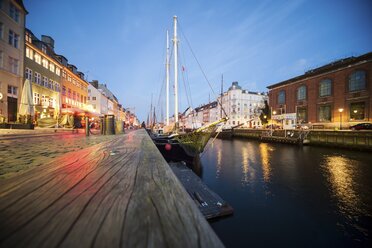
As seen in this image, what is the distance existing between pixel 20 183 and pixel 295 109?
53.4 meters

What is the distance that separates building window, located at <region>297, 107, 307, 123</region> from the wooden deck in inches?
2014

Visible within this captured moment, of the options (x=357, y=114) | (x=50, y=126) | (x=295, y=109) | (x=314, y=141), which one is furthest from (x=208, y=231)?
(x=295, y=109)

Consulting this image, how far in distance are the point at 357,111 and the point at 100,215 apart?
4636 cm

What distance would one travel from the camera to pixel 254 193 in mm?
8492

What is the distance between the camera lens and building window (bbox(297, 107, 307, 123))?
43.6m

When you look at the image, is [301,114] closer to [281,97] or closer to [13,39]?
[281,97]

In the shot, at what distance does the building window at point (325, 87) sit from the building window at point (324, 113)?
2866mm

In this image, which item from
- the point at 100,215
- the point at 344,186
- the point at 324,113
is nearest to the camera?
the point at 100,215

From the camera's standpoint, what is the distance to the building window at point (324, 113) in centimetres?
3828

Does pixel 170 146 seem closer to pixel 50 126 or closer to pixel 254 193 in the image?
pixel 254 193

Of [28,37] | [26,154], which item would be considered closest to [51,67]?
[28,37]

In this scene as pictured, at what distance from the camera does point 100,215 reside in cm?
116

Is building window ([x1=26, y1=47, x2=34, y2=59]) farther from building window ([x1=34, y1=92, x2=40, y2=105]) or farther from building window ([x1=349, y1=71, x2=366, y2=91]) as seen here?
building window ([x1=349, y1=71, x2=366, y2=91])

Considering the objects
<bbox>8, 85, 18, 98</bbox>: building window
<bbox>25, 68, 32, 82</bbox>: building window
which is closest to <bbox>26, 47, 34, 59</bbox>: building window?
<bbox>25, 68, 32, 82</bbox>: building window
